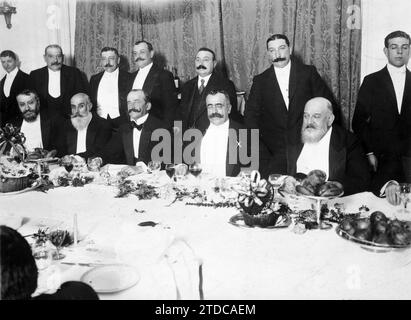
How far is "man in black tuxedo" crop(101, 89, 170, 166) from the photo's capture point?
3.49m

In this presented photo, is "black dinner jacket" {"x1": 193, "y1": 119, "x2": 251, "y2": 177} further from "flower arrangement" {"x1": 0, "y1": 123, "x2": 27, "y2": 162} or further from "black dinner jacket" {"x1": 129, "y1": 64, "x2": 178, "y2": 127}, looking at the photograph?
"flower arrangement" {"x1": 0, "y1": 123, "x2": 27, "y2": 162}

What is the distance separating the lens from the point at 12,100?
4586 millimetres

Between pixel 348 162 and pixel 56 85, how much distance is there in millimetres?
3333

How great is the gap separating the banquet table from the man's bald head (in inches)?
30.5

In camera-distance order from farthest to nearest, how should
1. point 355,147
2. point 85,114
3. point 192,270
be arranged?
point 85,114 < point 355,147 < point 192,270

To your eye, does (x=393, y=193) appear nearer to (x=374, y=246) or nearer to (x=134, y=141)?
(x=374, y=246)

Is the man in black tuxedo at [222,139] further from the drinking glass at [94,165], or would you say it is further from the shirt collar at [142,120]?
the drinking glass at [94,165]

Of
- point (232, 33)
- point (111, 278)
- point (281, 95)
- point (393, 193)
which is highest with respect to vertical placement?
point (232, 33)

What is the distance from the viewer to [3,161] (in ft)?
9.36

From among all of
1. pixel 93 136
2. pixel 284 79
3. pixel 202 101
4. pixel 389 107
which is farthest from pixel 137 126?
pixel 389 107

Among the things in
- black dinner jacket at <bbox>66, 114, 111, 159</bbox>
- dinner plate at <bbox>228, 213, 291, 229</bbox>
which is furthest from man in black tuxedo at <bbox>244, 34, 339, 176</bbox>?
dinner plate at <bbox>228, 213, 291, 229</bbox>

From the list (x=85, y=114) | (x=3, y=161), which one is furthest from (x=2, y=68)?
(x=3, y=161)

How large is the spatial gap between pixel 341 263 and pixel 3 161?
2.25 metres

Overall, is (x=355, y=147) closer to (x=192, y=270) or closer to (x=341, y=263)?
(x=341, y=263)
